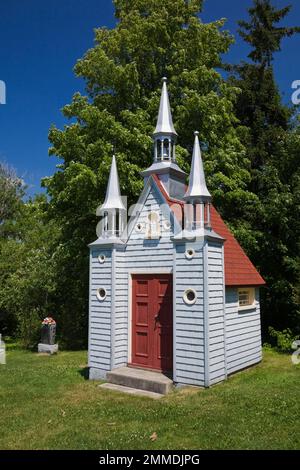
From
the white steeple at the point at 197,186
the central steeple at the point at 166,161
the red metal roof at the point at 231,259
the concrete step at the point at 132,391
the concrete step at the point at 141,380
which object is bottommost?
the concrete step at the point at 132,391

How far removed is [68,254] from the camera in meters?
18.3

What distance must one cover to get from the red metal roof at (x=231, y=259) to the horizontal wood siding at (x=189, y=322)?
135cm

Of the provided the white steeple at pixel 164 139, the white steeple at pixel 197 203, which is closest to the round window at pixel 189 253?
the white steeple at pixel 197 203

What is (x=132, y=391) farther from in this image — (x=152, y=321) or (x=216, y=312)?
(x=216, y=312)

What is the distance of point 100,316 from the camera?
37.2ft

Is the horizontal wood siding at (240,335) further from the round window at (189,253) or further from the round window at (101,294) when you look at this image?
the round window at (101,294)

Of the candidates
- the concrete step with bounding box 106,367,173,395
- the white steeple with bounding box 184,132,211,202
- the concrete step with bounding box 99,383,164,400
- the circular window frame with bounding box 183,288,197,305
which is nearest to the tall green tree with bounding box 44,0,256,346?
the white steeple with bounding box 184,132,211,202

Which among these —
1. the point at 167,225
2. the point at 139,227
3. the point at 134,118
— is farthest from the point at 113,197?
the point at 134,118

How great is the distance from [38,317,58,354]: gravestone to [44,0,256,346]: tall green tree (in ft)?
7.51

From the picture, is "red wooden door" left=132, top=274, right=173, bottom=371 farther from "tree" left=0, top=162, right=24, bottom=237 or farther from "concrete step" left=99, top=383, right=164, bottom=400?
"tree" left=0, top=162, right=24, bottom=237

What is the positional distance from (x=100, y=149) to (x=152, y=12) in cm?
780

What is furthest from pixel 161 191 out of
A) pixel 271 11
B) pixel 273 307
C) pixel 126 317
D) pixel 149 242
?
pixel 271 11

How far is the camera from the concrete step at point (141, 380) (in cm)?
962

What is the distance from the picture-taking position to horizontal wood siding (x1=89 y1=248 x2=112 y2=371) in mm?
11102
